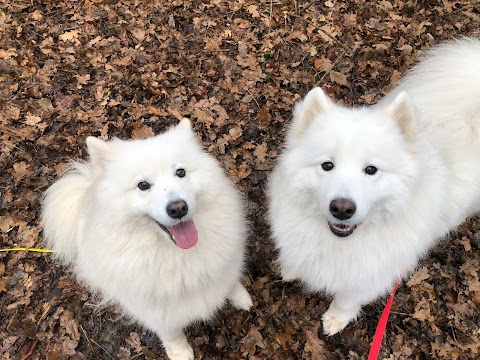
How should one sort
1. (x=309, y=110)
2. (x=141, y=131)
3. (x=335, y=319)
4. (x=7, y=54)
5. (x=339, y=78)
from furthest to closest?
(x=7, y=54) → (x=339, y=78) → (x=141, y=131) → (x=335, y=319) → (x=309, y=110)

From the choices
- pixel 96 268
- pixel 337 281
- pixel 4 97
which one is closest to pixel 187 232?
pixel 96 268

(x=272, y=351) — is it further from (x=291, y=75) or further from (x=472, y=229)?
(x=291, y=75)

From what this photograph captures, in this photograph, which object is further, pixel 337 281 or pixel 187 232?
pixel 337 281

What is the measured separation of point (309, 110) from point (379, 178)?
568 mm

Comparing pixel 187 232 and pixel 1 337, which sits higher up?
pixel 187 232

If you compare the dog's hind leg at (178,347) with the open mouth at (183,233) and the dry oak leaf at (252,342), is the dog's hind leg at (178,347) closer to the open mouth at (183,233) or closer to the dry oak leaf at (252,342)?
the dry oak leaf at (252,342)

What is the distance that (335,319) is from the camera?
301 centimetres

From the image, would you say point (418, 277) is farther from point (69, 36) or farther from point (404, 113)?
point (69, 36)

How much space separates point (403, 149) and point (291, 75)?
2629 millimetres

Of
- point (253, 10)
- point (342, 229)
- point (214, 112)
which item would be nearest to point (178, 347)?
point (342, 229)

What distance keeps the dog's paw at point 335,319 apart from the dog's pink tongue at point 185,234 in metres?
1.49

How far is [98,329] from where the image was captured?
10.4 feet

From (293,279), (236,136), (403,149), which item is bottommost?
(293,279)

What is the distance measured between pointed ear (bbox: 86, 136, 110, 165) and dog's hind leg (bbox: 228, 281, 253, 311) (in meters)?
1.55
